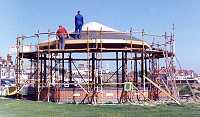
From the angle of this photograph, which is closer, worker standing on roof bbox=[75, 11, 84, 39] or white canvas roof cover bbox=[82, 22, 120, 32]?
worker standing on roof bbox=[75, 11, 84, 39]

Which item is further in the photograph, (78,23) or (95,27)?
(95,27)

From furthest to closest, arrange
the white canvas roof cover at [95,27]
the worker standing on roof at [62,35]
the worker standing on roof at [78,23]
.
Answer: the white canvas roof cover at [95,27], the worker standing on roof at [62,35], the worker standing on roof at [78,23]

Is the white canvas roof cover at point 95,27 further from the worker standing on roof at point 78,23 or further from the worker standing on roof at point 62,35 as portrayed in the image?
the worker standing on roof at point 62,35

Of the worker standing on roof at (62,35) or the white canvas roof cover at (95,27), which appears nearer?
the worker standing on roof at (62,35)

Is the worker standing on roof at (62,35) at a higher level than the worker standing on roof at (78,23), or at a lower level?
lower

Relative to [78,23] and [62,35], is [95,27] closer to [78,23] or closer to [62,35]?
[78,23]

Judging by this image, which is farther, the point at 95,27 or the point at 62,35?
the point at 95,27

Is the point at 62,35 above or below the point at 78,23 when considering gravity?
below

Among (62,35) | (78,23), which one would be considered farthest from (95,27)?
(62,35)

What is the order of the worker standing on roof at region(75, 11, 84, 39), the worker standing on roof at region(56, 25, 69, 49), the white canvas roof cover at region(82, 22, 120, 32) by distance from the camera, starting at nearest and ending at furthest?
the worker standing on roof at region(75, 11, 84, 39) → the worker standing on roof at region(56, 25, 69, 49) → the white canvas roof cover at region(82, 22, 120, 32)

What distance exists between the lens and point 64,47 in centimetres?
3794

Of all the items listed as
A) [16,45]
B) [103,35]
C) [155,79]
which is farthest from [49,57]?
[155,79]

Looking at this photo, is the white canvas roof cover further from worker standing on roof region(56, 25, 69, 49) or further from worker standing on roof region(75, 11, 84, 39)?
worker standing on roof region(56, 25, 69, 49)

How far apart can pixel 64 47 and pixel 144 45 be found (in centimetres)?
558
